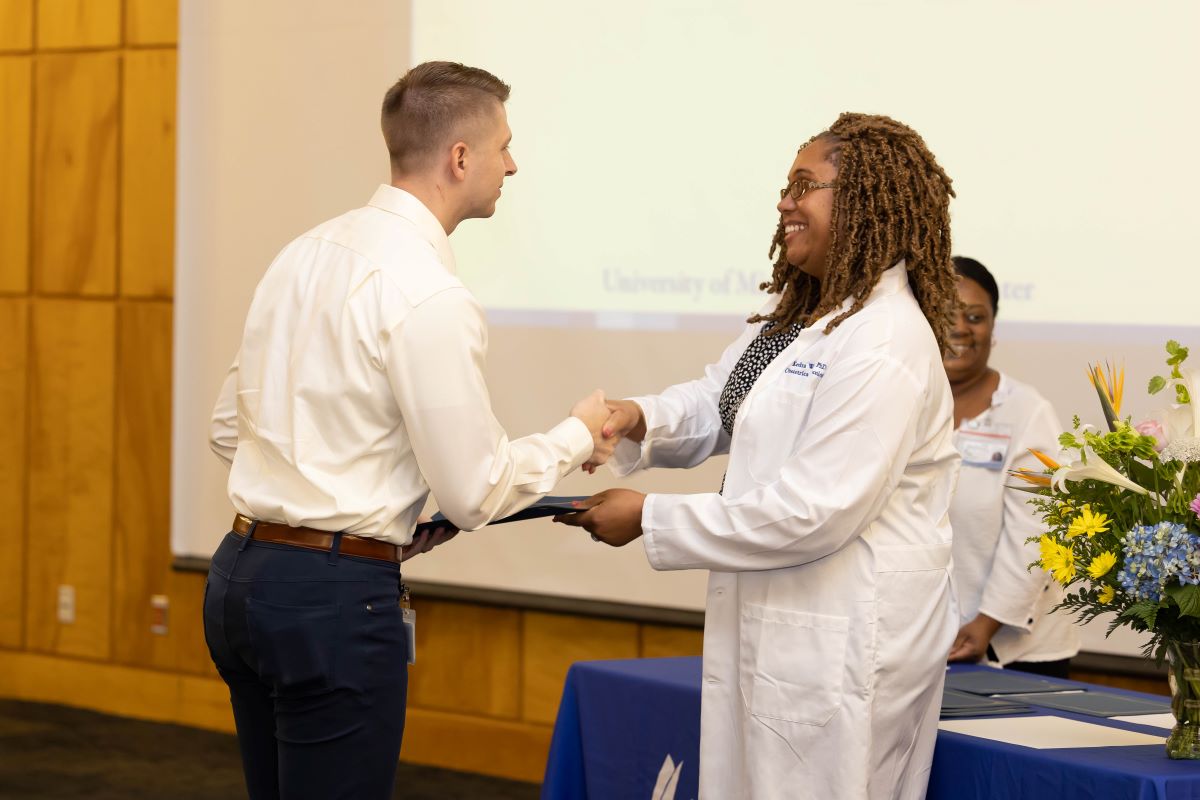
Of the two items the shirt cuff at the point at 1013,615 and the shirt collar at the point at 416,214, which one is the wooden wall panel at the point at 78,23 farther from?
the shirt cuff at the point at 1013,615

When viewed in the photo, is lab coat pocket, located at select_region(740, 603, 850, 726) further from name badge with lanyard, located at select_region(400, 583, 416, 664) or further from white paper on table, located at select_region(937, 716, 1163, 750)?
name badge with lanyard, located at select_region(400, 583, 416, 664)

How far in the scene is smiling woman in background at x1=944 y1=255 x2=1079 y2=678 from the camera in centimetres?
324

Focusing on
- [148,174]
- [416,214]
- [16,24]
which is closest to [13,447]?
[148,174]

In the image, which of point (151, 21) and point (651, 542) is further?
point (151, 21)

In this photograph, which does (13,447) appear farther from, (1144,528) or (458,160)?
(1144,528)

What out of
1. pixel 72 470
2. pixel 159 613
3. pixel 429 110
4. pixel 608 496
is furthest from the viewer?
pixel 72 470

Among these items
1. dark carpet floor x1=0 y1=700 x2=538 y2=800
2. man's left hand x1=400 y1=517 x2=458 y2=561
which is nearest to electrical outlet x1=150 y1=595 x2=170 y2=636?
dark carpet floor x1=0 y1=700 x2=538 y2=800

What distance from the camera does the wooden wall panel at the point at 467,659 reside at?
4848mm

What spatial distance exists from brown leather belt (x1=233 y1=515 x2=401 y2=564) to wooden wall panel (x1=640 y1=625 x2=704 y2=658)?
2454mm

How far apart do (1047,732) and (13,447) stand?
15.4ft

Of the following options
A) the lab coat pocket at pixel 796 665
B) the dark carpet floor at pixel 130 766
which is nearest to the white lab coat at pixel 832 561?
the lab coat pocket at pixel 796 665

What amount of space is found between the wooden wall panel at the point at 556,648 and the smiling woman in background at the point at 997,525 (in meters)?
1.51

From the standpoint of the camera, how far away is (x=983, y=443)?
3359 millimetres

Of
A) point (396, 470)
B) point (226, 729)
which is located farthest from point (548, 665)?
point (396, 470)
